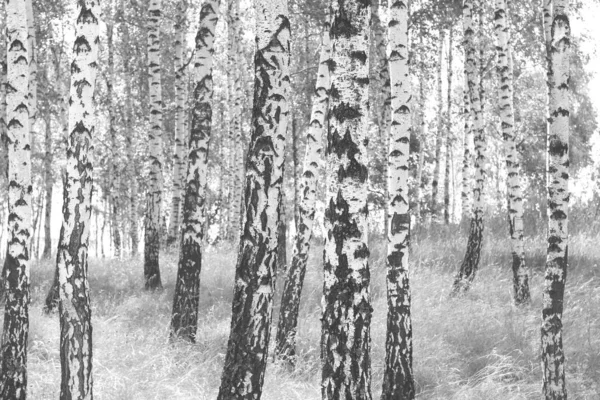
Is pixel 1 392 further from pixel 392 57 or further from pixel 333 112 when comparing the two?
pixel 392 57

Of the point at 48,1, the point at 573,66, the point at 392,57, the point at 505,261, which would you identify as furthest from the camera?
the point at 573,66

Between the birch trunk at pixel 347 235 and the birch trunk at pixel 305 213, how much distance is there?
333 cm

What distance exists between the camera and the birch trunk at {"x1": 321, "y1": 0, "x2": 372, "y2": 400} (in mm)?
4336

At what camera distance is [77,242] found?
5457 mm

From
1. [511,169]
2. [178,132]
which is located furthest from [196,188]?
[511,169]

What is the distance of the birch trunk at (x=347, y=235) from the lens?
4.34 m

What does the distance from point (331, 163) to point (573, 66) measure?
2341 centimetres

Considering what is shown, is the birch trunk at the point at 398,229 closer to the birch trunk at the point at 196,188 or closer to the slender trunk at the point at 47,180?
the birch trunk at the point at 196,188

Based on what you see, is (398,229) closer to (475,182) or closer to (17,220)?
A: (17,220)

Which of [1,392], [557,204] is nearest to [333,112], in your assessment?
[557,204]

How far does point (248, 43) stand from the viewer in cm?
2709

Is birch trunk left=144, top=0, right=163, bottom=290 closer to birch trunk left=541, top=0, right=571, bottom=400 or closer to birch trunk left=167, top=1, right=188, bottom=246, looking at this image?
birch trunk left=167, top=1, right=188, bottom=246

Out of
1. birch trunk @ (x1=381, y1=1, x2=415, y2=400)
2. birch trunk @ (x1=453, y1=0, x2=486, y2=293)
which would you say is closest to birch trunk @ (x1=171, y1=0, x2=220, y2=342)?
birch trunk @ (x1=381, y1=1, x2=415, y2=400)

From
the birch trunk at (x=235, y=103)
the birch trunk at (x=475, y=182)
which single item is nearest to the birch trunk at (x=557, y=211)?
the birch trunk at (x=475, y=182)
